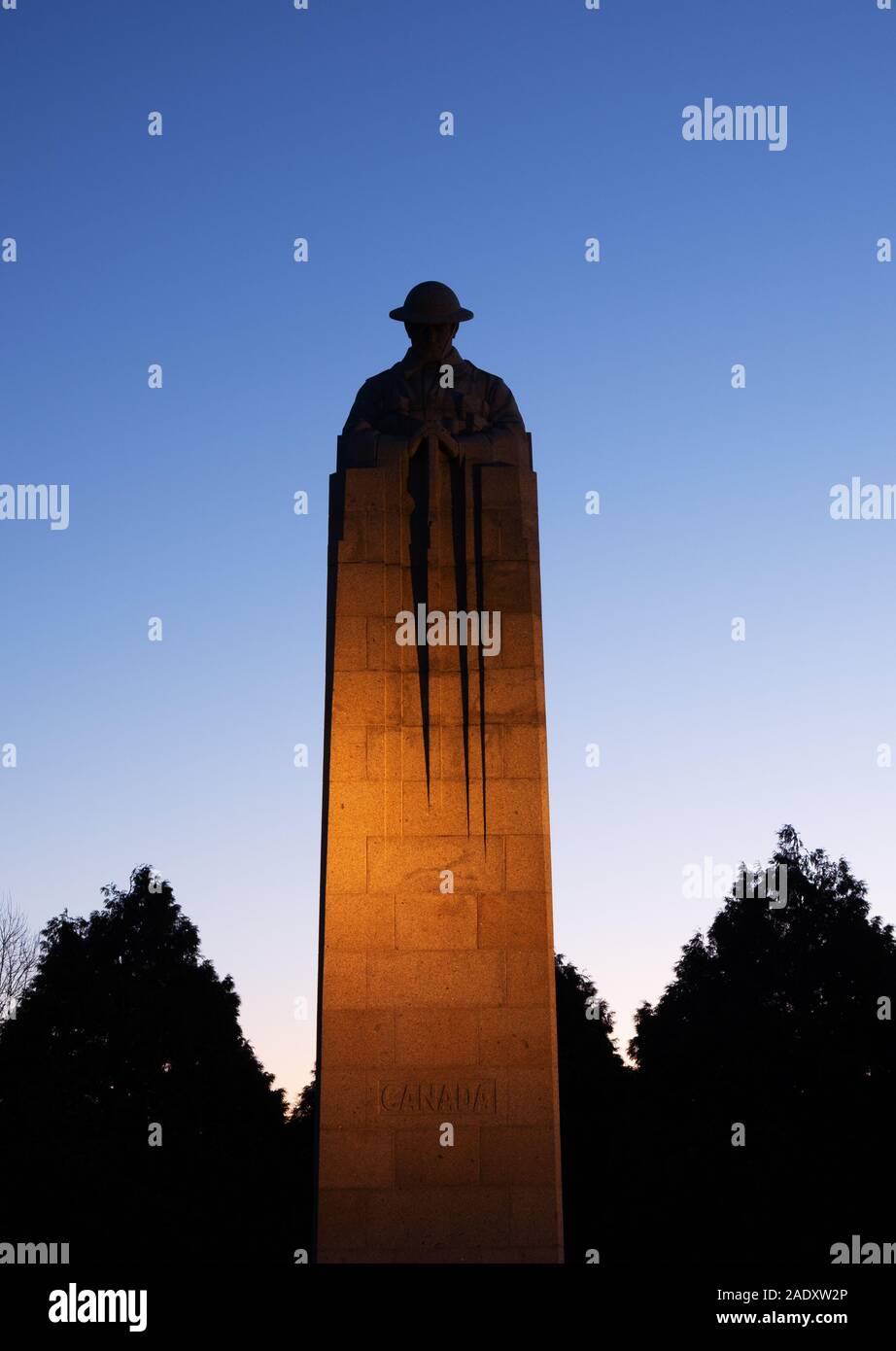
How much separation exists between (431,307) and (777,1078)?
107 ft

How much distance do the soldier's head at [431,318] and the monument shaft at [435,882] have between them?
175cm

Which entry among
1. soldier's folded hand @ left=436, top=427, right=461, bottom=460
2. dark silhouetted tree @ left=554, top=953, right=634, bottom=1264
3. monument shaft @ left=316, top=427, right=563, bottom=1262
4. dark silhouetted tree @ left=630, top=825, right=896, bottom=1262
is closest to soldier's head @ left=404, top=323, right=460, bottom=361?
soldier's folded hand @ left=436, top=427, right=461, bottom=460

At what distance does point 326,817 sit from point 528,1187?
498 cm

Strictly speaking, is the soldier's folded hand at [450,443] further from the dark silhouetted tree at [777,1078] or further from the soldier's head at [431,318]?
the dark silhouetted tree at [777,1078]

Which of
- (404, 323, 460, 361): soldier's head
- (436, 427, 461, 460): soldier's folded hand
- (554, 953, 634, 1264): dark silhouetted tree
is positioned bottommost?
(554, 953, 634, 1264): dark silhouetted tree

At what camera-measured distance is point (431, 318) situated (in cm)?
2267

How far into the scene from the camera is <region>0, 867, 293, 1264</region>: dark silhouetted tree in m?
49.2

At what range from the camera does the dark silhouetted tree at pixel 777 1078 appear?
45.6m

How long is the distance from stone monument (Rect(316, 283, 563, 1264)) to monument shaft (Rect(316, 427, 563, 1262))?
0.08 feet

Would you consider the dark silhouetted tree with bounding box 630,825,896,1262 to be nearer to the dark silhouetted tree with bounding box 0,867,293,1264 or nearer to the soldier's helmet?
the dark silhouetted tree with bounding box 0,867,293,1264
